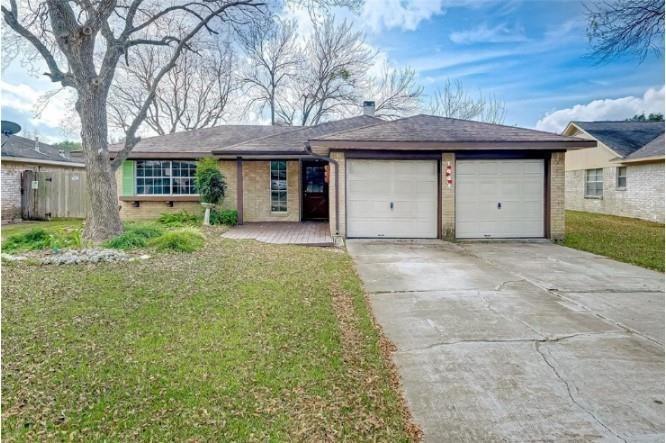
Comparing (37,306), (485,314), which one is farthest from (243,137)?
(485,314)

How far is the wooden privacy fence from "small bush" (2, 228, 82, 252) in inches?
270

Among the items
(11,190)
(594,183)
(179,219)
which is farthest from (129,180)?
(594,183)

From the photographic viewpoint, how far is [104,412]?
8.73 ft

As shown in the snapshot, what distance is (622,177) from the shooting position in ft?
58.9

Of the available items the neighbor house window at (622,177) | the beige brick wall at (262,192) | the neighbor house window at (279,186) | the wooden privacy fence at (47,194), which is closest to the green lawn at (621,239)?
the neighbor house window at (622,177)

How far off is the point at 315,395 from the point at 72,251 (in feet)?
22.8

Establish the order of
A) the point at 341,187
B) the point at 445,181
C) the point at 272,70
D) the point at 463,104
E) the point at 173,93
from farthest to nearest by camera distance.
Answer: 1. the point at 463,104
2. the point at 173,93
3. the point at 272,70
4. the point at 445,181
5. the point at 341,187

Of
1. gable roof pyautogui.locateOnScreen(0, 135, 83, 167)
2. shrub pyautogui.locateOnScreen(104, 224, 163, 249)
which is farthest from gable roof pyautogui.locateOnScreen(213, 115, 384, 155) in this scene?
gable roof pyautogui.locateOnScreen(0, 135, 83, 167)

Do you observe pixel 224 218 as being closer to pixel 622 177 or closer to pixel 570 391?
pixel 570 391

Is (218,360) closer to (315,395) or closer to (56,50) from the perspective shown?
(315,395)

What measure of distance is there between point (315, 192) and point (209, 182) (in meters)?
3.95

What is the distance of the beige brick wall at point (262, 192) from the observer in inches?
574

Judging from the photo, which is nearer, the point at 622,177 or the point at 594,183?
the point at 622,177

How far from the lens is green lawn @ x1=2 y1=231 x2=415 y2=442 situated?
2578mm
